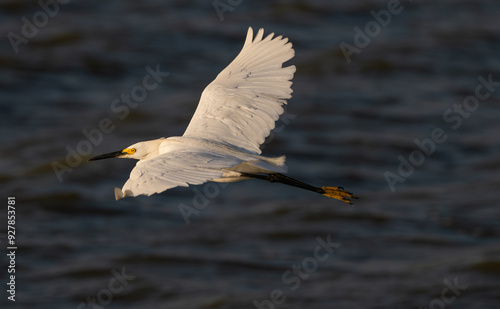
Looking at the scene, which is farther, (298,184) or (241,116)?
(298,184)

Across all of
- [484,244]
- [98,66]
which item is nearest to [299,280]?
[484,244]

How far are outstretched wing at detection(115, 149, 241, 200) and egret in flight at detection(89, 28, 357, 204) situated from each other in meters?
0.04

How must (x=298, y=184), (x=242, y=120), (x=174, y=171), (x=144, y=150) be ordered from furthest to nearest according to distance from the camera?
(x=298, y=184) → (x=242, y=120) → (x=144, y=150) → (x=174, y=171)

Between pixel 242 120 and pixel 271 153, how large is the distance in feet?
26.4

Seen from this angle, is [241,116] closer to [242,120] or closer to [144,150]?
[242,120]

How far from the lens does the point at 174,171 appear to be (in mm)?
5633

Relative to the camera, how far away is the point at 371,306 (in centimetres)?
1152

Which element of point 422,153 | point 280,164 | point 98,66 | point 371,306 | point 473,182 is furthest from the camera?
point 98,66

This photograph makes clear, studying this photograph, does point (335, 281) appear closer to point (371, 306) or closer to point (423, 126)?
point (371, 306)

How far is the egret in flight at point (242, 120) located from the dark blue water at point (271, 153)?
15.2ft

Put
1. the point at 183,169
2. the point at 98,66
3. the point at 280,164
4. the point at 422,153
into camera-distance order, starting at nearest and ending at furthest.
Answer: the point at 183,169
the point at 280,164
the point at 422,153
the point at 98,66

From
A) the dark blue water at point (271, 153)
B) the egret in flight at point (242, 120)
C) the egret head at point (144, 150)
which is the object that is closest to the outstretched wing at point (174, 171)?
the egret in flight at point (242, 120)

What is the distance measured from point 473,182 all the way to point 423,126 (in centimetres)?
201

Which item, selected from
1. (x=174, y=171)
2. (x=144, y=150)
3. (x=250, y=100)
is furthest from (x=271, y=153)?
(x=174, y=171)
